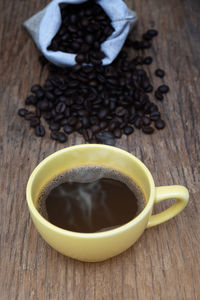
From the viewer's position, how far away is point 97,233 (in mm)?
756

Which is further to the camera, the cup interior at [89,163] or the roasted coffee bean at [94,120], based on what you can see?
the roasted coffee bean at [94,120]

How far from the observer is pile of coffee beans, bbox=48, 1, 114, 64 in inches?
56.8

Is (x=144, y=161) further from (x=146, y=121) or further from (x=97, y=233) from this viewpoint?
(x=97, y=233)

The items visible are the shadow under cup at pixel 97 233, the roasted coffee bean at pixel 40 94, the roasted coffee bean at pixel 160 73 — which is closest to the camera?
the shadow under cup at pixel 97 233

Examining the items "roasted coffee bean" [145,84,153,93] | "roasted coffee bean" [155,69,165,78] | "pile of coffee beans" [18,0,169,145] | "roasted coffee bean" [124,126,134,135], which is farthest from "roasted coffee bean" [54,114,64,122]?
"roasted coffee bean" [155,69,165,78]

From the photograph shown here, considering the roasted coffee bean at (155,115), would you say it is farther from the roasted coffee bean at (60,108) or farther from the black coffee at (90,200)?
the black coffee at (90,200)

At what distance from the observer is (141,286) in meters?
0.87

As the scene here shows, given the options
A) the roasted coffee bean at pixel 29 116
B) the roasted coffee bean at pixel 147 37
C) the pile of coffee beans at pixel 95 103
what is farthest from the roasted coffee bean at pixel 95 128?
the roasted coffee bean at pixel 147 37

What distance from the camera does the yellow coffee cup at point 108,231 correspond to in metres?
0.77

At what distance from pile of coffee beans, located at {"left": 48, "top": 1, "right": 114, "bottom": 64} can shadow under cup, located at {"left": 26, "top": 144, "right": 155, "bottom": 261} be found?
0.57 m

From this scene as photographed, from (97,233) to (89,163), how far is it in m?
0.25

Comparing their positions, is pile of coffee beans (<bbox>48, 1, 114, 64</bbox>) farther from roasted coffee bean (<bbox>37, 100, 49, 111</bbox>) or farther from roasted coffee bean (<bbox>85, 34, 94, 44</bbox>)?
roasted coffee bean (<bbox>37, 100, 49, 111</bbox>)

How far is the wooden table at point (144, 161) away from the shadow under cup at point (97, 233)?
3.3 inches

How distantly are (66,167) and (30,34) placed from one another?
0.98 m
